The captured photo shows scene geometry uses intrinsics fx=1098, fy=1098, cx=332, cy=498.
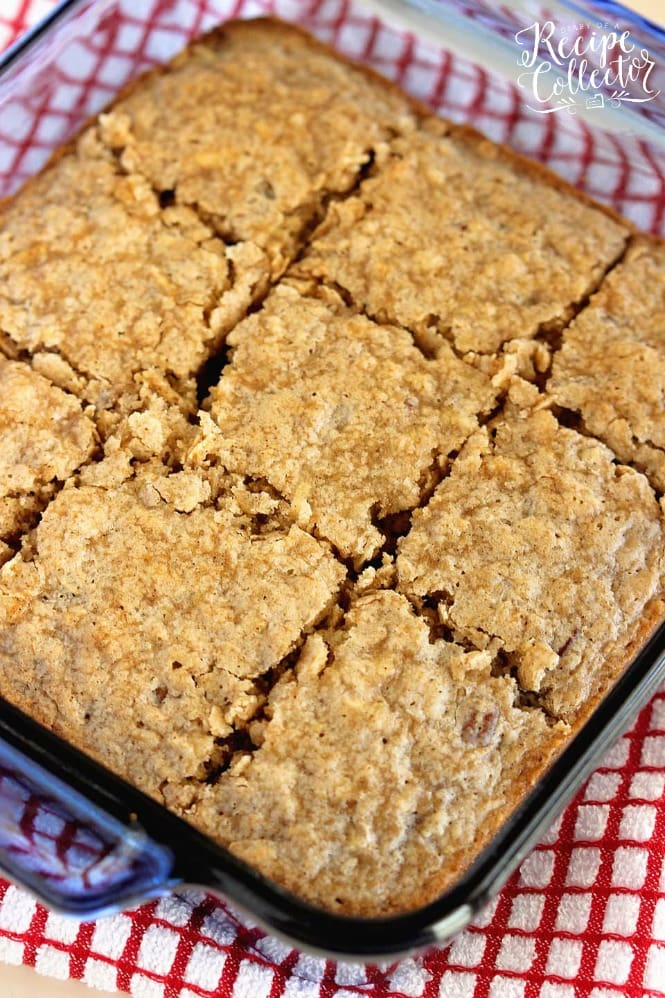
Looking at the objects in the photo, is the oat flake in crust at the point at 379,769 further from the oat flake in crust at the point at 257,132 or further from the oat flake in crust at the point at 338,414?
the oat flake in crust at the point at 257,132

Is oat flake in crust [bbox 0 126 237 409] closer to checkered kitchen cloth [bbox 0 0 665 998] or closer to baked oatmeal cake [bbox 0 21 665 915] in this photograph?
baked oatmeal cake [bbox 0 21 665 915]

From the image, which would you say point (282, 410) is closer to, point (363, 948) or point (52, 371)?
point (52, 371)

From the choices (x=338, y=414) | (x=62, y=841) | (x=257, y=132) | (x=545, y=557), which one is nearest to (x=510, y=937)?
(x=545, y=557)

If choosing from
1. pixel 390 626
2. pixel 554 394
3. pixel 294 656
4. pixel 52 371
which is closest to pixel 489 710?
pixel 390 626

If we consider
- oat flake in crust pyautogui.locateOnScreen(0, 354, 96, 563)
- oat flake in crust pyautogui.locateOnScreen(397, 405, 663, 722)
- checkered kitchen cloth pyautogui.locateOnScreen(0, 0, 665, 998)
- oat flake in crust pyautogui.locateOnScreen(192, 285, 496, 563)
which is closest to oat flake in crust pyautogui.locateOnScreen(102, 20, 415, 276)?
oat flake in crust pyautogui.locateOnScreen(192, 285, 496, 563)

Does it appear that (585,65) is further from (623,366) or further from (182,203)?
(182,203)

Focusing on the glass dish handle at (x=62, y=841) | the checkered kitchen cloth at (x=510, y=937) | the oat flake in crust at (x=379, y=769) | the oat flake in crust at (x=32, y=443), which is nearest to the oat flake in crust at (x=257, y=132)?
the oat flake in crust at (x=32, y=443)
